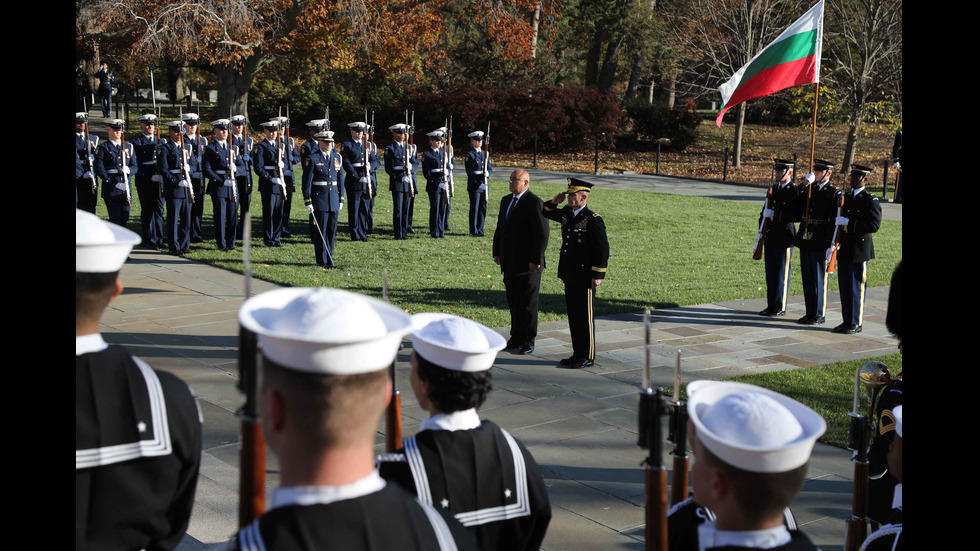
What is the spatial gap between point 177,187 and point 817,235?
9396mm

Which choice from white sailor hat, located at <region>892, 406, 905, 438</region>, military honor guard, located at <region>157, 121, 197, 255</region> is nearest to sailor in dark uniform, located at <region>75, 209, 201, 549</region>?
white sailor hat, located at <region>892, 406, 905, 438</region>

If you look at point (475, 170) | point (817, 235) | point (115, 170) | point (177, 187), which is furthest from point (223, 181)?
point (817, 235)

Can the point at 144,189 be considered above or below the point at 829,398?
above

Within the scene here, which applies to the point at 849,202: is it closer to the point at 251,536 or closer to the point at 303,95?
the point at 251,536

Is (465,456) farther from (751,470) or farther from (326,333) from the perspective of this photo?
(326,333)

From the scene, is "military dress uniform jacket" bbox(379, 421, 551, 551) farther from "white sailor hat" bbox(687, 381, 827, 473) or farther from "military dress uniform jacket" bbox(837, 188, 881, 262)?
"military dress uniform jacket" bbox(837, 188, 881, 262)

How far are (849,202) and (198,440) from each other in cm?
971

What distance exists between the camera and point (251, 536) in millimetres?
1968

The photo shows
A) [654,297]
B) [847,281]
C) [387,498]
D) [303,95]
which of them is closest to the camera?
[387,498]

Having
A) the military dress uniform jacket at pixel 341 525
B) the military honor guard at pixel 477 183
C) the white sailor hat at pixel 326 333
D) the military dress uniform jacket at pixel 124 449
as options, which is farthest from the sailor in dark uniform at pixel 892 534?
Answer: the military honor guard at pixel 477 183

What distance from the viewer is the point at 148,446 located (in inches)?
113

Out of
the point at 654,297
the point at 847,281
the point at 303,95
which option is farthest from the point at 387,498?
the point at 303,95

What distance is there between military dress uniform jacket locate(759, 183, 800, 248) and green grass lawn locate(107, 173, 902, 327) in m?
1.26

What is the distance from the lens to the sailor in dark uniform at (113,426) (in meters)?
2.79
